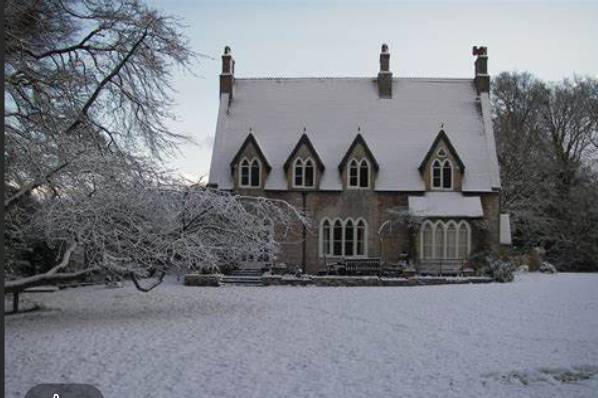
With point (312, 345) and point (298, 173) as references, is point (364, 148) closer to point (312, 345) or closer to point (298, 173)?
point (298, 173)

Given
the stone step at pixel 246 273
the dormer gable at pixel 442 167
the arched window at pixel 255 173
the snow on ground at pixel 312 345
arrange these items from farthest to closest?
1. the arched window at pixel 255 173
2. the dormer gable at pixel 442 167
3. the stone step at pixel 246 273
4. the snow on ground at pixel 312 345

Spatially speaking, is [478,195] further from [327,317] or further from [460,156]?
[327,317]

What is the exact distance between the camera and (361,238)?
2630cm

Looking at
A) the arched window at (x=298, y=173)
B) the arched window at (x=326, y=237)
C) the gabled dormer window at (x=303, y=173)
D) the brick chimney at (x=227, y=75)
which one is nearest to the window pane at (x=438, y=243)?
the arched window at (x=326, y=237)

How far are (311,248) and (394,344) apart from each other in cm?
1571

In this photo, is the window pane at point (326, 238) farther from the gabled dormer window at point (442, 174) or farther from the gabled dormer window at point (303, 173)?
the gabled dormer window at point (442, 174)

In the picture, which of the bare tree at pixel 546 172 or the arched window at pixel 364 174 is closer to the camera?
the arched window at pixel 364 174

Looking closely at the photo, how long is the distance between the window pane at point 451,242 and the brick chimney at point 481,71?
771cm

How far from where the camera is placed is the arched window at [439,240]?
25109mm

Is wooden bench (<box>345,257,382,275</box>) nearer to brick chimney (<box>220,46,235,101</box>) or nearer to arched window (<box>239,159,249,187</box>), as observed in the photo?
arched window (<box>239,159,249,187</box>)

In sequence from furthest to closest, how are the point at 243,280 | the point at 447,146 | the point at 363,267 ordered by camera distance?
1. the point at 447,146
2. the point at 363,267
3. the point at 243,280

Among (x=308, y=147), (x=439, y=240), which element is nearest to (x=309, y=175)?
(x=308, y=147)

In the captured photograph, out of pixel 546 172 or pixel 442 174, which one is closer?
pixel 442 174

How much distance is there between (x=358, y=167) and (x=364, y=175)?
1.44 feet
